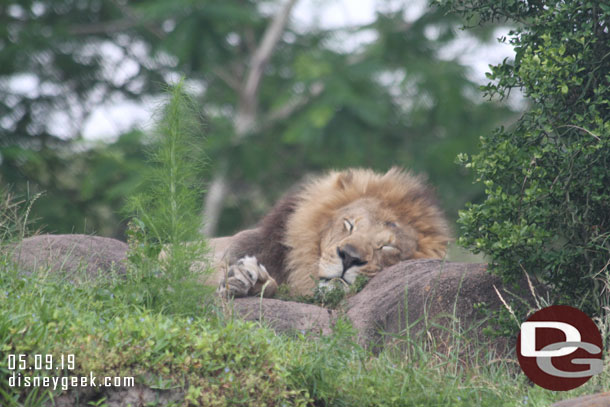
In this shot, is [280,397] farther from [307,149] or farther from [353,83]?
[307,149]

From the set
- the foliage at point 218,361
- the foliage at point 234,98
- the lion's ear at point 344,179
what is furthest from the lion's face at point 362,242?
the foliage at point 234,98

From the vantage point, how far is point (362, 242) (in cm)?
526

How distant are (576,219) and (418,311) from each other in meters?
1.04

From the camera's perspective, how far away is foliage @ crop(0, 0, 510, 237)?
38.4ft

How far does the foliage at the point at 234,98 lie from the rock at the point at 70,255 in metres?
5.03

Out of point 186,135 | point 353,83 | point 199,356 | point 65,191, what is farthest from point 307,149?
point 199,356

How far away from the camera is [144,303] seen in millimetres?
4223

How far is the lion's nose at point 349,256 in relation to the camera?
5.21 meters

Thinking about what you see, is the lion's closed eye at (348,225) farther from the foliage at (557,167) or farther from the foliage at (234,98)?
the foliage at (234,98)

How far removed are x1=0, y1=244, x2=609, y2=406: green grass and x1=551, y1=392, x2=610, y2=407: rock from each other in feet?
0.71

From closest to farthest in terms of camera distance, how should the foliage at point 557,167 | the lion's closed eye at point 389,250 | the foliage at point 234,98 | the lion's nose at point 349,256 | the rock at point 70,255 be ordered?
1. the foliage at point 557,167
2. the rock at point 70,255
3. the lion's nose at point 349,256
4. the lion's closed eye at point 389,250
5. the foliage at point 234,98
